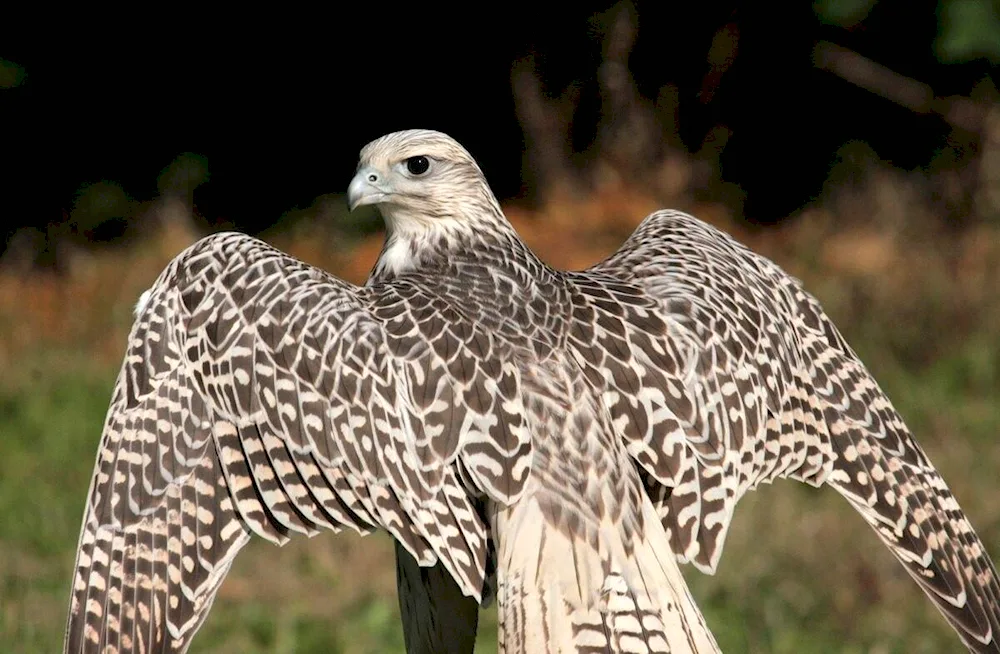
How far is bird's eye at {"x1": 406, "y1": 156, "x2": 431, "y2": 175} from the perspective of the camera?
187 inches

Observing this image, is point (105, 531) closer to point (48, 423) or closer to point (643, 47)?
point (48, 423)

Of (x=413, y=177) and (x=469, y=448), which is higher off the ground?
(x=413, y=177)

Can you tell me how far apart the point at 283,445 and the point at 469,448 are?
0.46 meters

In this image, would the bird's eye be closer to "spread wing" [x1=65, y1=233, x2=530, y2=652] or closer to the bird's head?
the bird's head

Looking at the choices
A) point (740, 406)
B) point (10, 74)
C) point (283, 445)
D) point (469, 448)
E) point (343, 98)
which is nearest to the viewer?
point (469, 448)

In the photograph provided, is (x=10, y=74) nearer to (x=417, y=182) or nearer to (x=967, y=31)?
(x=967, y=31)

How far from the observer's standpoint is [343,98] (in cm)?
1388

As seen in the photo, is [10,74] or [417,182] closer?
[417,182]

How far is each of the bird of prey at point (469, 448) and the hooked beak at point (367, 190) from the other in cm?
28

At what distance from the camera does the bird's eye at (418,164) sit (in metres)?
4.75

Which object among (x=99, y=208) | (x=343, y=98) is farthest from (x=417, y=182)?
(x=343, y=98)

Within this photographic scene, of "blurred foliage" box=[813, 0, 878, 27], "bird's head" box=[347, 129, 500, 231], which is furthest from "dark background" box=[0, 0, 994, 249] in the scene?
"bird's head" box=[347, 129, 500, 231]

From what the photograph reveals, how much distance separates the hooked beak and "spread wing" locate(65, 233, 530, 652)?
20.5 inches

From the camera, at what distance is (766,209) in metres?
13.6
